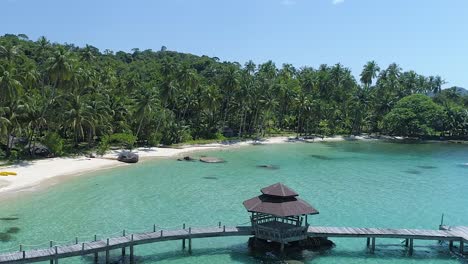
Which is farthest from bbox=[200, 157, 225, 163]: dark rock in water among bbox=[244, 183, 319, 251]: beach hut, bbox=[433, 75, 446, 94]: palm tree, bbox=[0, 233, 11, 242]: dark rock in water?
bbox=[433, 75, 446, 94]: palm tree

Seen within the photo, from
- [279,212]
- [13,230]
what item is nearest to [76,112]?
[13,230]

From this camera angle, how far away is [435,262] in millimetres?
30203

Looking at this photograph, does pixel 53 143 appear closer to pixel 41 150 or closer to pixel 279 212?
pixel 41 150

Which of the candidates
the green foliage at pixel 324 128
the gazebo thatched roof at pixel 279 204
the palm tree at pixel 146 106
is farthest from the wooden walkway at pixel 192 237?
the green foliage at pixel 324 128

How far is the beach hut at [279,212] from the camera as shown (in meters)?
29.9

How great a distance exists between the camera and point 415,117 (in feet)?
379

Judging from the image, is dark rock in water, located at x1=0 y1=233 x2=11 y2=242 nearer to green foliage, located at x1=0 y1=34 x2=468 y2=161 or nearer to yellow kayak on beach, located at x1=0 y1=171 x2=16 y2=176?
yellow kayak on beach, located at x1=0 y1=171 x2=16 y2=176

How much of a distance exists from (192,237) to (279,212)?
21.1 feet

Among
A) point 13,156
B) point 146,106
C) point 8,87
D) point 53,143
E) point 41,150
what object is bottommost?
point 13,156

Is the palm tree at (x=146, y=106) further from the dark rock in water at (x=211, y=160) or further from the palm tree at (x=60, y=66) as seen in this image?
the palm tree at (x=60, y=66)

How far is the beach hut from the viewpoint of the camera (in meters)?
29.9

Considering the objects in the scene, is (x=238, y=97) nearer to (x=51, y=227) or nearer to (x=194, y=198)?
(x=194, y=198)

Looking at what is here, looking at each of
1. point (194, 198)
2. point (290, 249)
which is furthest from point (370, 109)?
point (290, 249)

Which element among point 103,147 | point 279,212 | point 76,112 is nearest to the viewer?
point 279,212
